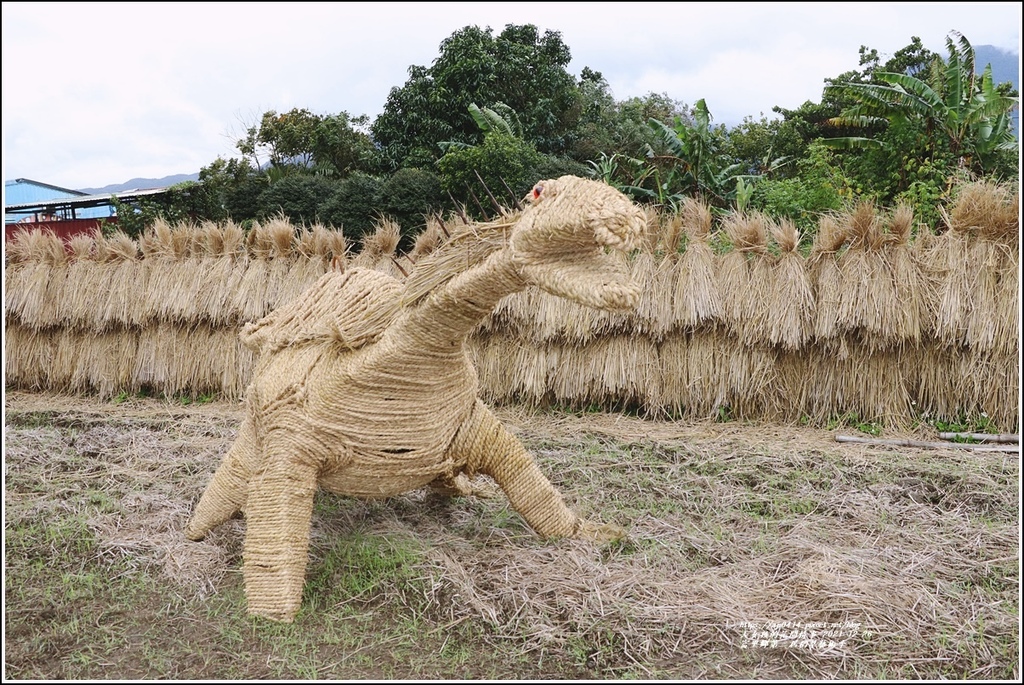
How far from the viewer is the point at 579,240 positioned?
2020 millimetres

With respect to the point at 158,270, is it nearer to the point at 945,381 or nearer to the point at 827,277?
the point at 827,277

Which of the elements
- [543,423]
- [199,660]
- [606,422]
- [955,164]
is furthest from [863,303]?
[955,164]

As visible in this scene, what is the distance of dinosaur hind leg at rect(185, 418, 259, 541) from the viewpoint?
3078 mm

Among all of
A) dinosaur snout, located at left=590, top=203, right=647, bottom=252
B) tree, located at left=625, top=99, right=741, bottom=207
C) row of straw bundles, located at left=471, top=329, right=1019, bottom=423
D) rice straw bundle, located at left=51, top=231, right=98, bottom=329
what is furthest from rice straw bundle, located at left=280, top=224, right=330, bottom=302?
tree, located at left=625, top=99, right=741, bottom=207

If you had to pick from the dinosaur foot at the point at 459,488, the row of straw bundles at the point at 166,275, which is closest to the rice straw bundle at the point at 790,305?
the dinosaur foot at the point at 459,488

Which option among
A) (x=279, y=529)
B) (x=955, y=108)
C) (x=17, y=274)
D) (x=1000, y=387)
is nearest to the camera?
(x=279, y=529)

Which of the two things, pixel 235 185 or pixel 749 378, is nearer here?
pixel 749 378

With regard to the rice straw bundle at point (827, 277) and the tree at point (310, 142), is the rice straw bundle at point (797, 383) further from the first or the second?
the tree at point (310, 142)

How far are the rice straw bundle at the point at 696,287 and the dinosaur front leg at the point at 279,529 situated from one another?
11.6 feet

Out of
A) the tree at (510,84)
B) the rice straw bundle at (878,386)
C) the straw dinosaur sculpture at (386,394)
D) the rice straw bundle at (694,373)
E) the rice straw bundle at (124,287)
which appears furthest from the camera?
the tree at (510,84)

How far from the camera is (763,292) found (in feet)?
18.0

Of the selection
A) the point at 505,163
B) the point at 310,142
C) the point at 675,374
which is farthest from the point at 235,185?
the point at 675,374

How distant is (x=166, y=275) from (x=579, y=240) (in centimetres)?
582

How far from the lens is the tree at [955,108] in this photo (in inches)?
392
